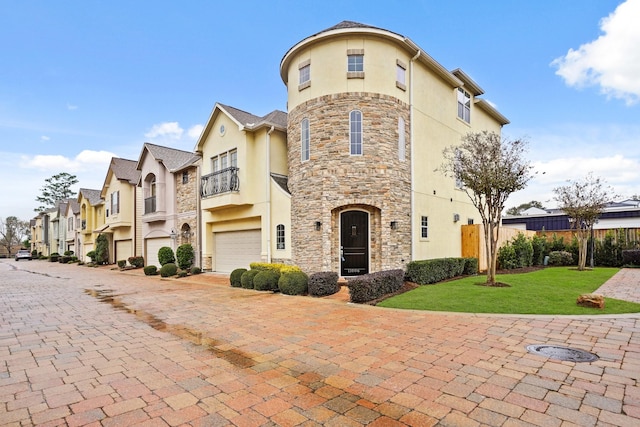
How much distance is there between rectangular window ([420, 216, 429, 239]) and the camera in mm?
13782

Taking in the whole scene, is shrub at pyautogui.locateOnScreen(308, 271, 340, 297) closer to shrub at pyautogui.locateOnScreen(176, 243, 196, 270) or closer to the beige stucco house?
the beige stucco house

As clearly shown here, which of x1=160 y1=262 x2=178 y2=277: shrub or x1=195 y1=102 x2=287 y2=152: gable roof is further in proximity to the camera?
x1=160 y1=262 x2=178 y2=277: shrub

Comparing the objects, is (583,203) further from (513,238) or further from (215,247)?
(215,247)

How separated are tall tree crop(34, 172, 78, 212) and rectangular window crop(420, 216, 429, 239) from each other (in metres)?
69.3

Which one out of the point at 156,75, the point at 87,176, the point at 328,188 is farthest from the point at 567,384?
the point at 87,176

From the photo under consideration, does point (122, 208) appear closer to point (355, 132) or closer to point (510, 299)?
point (355, 132)

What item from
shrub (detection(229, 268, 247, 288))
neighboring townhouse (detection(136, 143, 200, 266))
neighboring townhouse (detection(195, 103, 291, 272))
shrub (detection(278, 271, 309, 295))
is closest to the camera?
shrub (detection(278, 271, 309, 295))

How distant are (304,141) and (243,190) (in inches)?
155

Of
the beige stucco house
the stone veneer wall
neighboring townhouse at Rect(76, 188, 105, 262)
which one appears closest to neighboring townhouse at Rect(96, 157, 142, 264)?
neighboring townhouse at Rect(76, 188, 105, 262)

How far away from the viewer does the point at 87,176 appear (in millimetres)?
65000

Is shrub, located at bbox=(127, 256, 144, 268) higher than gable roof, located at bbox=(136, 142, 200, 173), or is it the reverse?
gable roof, located at bbox=(136, 142, 200, 173)

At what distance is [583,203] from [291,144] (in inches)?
518

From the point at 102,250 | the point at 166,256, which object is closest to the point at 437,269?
the point at 166,256

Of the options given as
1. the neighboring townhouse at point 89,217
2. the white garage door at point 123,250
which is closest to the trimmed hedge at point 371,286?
the white garage door at point 123,250
